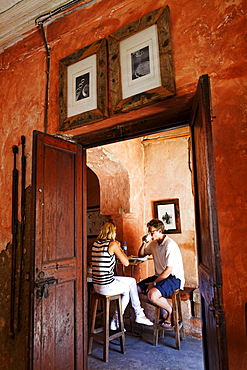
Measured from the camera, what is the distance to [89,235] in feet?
20.5

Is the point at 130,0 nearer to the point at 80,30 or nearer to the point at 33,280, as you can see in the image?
the point at 80,30

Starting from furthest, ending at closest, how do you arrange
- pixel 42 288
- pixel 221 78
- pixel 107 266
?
pixel 107 266
pixel 42 288
pixel 221 78

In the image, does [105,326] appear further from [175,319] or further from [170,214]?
[170,214]

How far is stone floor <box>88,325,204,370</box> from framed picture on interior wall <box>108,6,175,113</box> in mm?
2967

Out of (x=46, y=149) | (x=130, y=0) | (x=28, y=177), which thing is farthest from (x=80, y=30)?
(x=28, y=177)

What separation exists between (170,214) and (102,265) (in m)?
2.04

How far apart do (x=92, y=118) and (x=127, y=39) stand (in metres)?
0.77

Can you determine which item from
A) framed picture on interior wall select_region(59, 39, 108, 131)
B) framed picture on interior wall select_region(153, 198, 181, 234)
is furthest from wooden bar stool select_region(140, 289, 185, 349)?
framed picture on interior wall select_region(59, 39, 108, 131)

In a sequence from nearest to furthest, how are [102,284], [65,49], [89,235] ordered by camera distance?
[65,49], [102,284], [89,235]

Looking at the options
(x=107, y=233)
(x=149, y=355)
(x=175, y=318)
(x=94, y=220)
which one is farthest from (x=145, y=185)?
(x=149, y=355)

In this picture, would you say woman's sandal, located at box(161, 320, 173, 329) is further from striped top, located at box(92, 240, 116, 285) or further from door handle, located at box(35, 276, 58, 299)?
door handle, located at box(35, 276, 58, 299)

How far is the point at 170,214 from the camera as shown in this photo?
529cm

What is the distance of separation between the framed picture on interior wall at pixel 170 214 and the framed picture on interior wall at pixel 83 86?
3054mm

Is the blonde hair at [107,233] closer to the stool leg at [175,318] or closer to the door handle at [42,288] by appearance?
the stool leg at [175,318]
